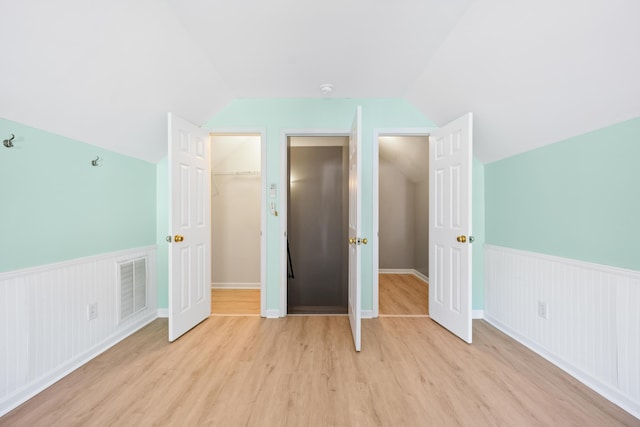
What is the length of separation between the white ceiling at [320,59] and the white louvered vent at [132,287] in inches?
41.6

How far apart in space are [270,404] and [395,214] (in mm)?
4423

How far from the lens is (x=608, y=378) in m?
1.65

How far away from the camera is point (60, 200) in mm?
1839

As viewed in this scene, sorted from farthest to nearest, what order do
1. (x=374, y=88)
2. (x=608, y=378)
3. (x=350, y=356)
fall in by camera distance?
Answer: 1. (x=374, y=88)
2. (x=350, y=356)
3. (x=608, y=378)

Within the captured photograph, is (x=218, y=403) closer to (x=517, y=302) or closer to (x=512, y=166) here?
(x=517, y=302)

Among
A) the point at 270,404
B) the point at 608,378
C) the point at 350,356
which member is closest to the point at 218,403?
the point at 270,404

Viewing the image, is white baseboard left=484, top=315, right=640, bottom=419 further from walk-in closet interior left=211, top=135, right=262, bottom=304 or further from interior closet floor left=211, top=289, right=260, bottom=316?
walk-in closet interior left=211, top=135, right=262, bottom=304

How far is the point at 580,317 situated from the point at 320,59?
107 inches

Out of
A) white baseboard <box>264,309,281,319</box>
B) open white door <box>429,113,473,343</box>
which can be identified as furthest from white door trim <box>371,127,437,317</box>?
white baseboard <box>264,309,281,319</box>

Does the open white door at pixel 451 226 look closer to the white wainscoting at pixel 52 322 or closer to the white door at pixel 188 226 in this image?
the white door at pixel 188 226

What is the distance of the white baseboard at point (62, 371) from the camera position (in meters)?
1.53

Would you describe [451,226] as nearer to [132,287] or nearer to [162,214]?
[162,214]

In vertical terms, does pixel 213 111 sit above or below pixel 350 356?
above

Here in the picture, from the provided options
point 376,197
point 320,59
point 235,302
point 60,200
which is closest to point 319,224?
point 376,197
